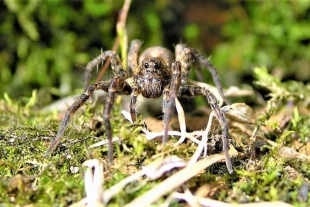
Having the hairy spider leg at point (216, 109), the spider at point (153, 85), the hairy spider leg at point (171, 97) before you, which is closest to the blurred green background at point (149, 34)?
the spider at point (153, 85)

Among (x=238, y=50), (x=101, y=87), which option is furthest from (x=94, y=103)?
(x=238, y=50)

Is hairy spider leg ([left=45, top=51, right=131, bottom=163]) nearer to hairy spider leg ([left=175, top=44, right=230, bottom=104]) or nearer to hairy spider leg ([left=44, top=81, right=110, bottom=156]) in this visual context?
hairy spider leg ([left=44, top=81, right=110, bottom=156])

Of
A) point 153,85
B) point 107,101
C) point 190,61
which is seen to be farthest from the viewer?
point 190,61

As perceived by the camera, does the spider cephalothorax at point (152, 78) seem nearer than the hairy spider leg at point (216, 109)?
No

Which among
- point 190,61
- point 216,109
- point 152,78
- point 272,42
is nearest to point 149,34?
point 272,42

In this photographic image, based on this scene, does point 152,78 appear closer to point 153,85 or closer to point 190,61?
point 153,85

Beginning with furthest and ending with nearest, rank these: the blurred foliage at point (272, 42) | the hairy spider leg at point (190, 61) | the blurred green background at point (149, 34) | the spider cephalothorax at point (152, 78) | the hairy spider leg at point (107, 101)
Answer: the blurred foliage at point (272, 42), the blurred green background at point (149, 34), the hairy spider leg at point (190, 61), the spider cephalothorax at point (152, 78), the hairy spider leg at point (107, 101)

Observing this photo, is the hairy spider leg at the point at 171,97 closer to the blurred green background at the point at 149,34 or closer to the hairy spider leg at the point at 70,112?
the hairy spider leg at the point at 70,112
